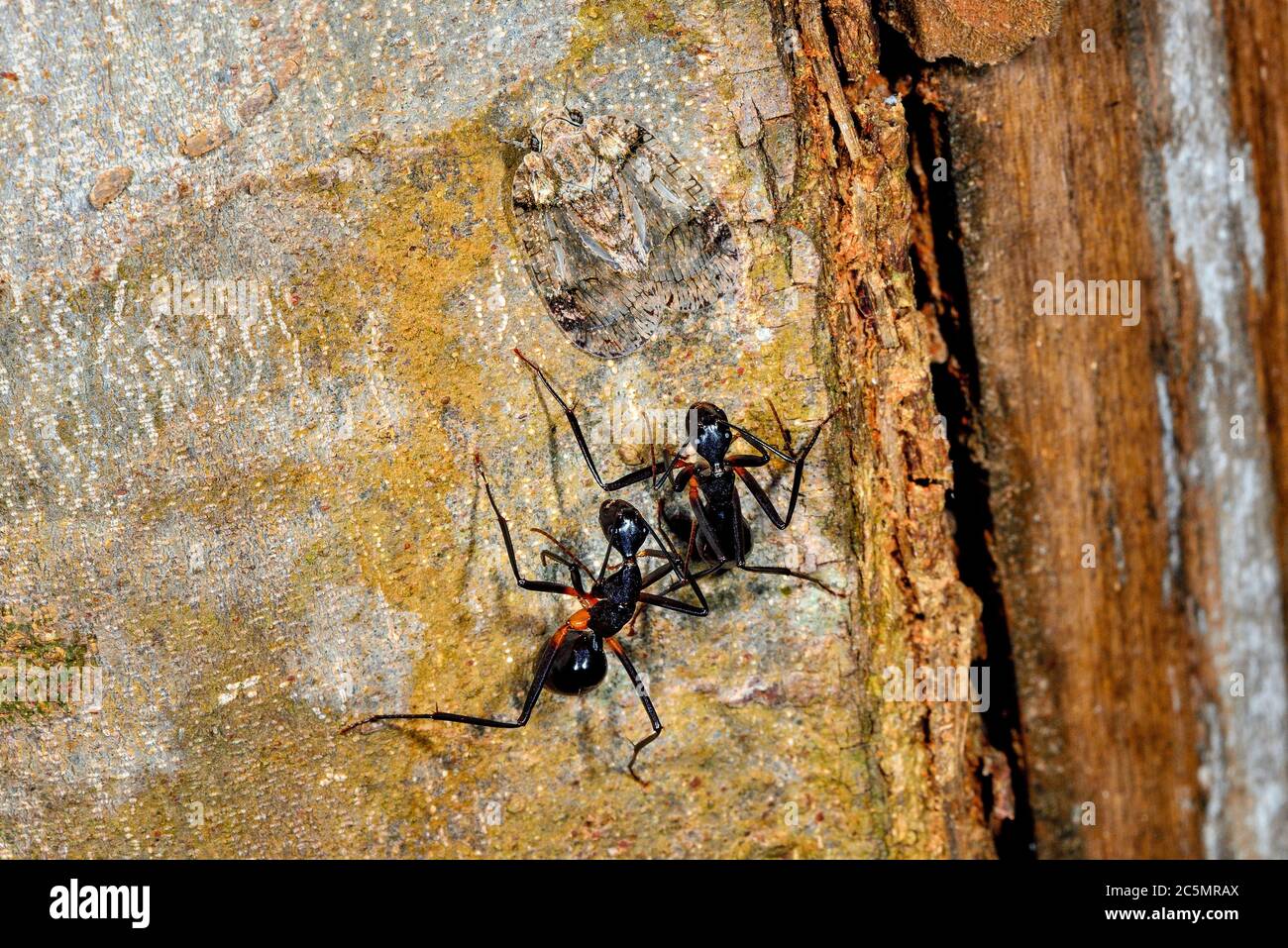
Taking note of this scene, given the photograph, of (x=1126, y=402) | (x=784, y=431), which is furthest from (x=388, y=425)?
(x=1126, y=402)

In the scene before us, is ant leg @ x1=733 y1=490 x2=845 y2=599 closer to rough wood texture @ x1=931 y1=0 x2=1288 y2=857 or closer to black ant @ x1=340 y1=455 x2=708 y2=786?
black ant @ x1=340 y1=455 x2=708 y2=786

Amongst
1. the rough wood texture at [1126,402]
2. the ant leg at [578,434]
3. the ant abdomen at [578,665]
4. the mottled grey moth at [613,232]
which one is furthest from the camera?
the rough wood texture at [1126,402]

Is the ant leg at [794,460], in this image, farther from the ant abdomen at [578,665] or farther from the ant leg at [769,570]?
the ant abdomen at [578,665]

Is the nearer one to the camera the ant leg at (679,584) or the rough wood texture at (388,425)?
the rough wood texture at (388,425)

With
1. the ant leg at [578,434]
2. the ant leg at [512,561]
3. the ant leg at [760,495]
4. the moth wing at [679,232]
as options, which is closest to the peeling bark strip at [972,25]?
the moth wing at [679,232]

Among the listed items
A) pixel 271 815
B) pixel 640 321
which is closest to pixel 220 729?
pixel 271 815

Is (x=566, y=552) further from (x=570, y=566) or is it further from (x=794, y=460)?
(x=794, y=460)

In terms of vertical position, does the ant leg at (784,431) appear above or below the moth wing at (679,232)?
below
